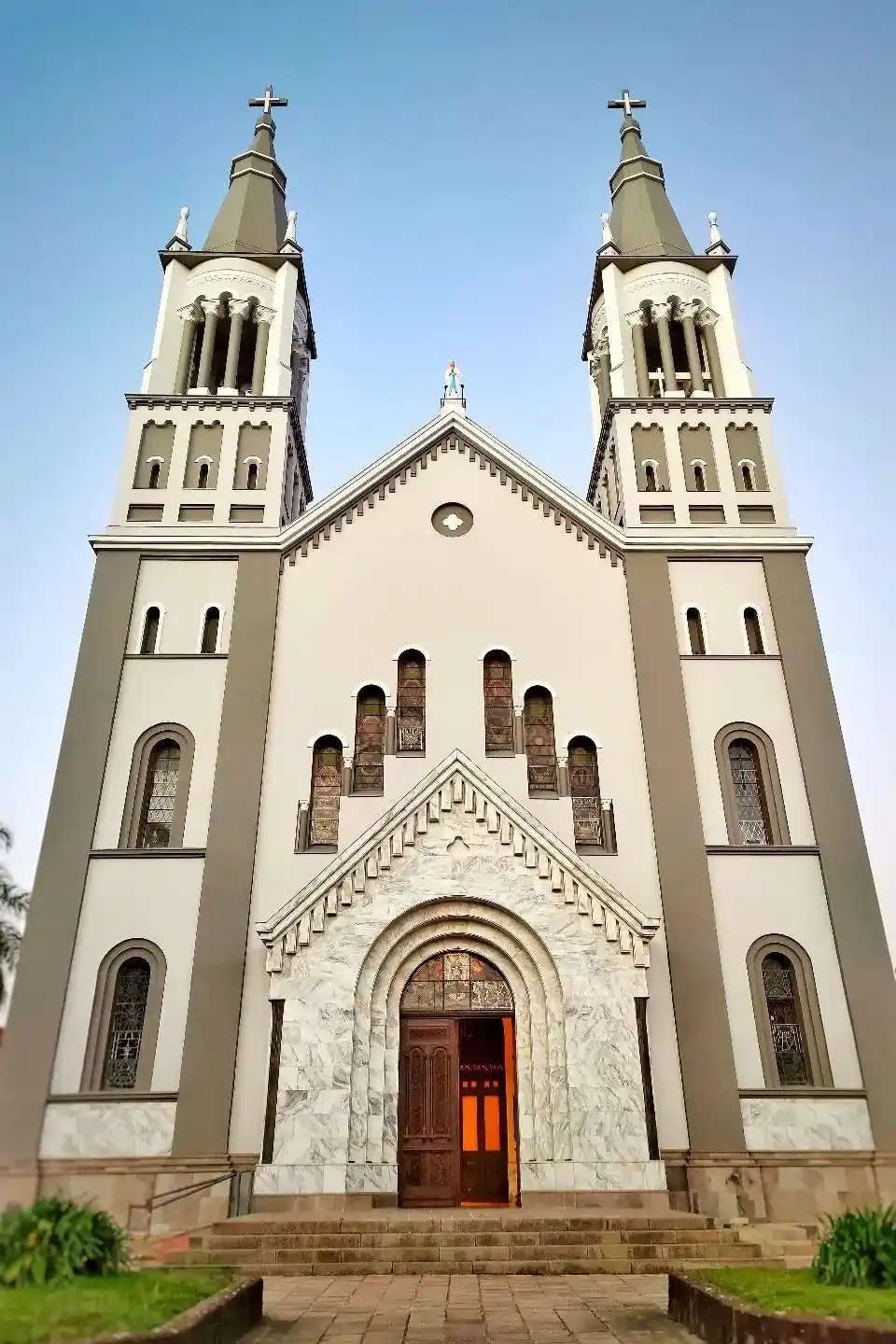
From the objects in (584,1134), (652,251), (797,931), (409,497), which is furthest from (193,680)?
(652,251)

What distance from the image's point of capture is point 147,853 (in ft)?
58.4

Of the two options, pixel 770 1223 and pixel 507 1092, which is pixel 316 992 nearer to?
pixel 507 1092

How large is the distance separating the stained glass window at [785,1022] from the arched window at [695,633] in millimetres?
6312

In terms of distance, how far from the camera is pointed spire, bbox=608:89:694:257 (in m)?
26.7

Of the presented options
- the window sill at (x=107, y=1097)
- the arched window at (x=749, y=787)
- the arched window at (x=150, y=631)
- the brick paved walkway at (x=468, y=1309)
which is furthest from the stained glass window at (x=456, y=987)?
the arched window at (x=150, y=631)

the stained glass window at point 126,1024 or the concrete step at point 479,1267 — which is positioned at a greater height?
the stained glass window at point 126,1024

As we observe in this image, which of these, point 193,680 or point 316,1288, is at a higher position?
point 193,680

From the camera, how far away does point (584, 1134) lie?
1474 cm

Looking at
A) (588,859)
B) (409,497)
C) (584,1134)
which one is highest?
(409,497)

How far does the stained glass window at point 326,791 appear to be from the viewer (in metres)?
18.3

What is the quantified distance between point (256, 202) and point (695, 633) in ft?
59.2

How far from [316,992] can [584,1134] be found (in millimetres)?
4614

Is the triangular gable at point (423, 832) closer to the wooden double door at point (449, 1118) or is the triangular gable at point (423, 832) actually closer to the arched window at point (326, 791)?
the arched window at point (326, 791)

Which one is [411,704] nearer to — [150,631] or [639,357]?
[150,631]
